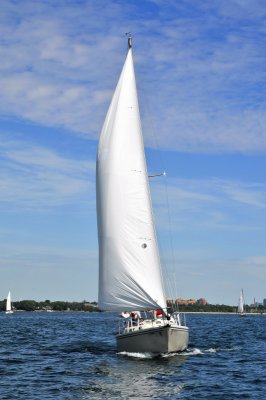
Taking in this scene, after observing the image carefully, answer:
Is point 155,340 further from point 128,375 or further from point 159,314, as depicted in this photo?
point 128,375

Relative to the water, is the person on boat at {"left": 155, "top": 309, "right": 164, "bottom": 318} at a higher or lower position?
higher

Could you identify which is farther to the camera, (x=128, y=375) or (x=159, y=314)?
(x=159, y=314)

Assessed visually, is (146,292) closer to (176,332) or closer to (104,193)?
(176,332)

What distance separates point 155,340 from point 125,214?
6996mm

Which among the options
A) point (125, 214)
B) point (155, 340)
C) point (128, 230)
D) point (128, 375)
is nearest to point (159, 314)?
point (155, 340)

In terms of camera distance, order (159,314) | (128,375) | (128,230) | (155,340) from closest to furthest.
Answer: (128,375) < (155,340) < (128,230) < (159,314)

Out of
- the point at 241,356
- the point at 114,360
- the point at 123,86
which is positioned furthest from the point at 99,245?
the point at 241,356

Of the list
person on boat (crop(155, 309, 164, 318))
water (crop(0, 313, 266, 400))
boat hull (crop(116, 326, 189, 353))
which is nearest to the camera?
water (crop(0, 313, 266, 400))

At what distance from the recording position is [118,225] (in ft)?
125

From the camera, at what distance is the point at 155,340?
119ft

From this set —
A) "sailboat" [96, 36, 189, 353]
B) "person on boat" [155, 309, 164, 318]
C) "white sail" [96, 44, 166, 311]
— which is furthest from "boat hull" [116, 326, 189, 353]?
"person on boat" [155, 309, 164, 318]

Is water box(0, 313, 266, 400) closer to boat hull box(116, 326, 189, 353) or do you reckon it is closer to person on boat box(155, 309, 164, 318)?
boat hull box(116, 326, 189, 353)

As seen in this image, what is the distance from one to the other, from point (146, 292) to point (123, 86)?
11603mm

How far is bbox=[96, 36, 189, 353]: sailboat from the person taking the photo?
3734cm
